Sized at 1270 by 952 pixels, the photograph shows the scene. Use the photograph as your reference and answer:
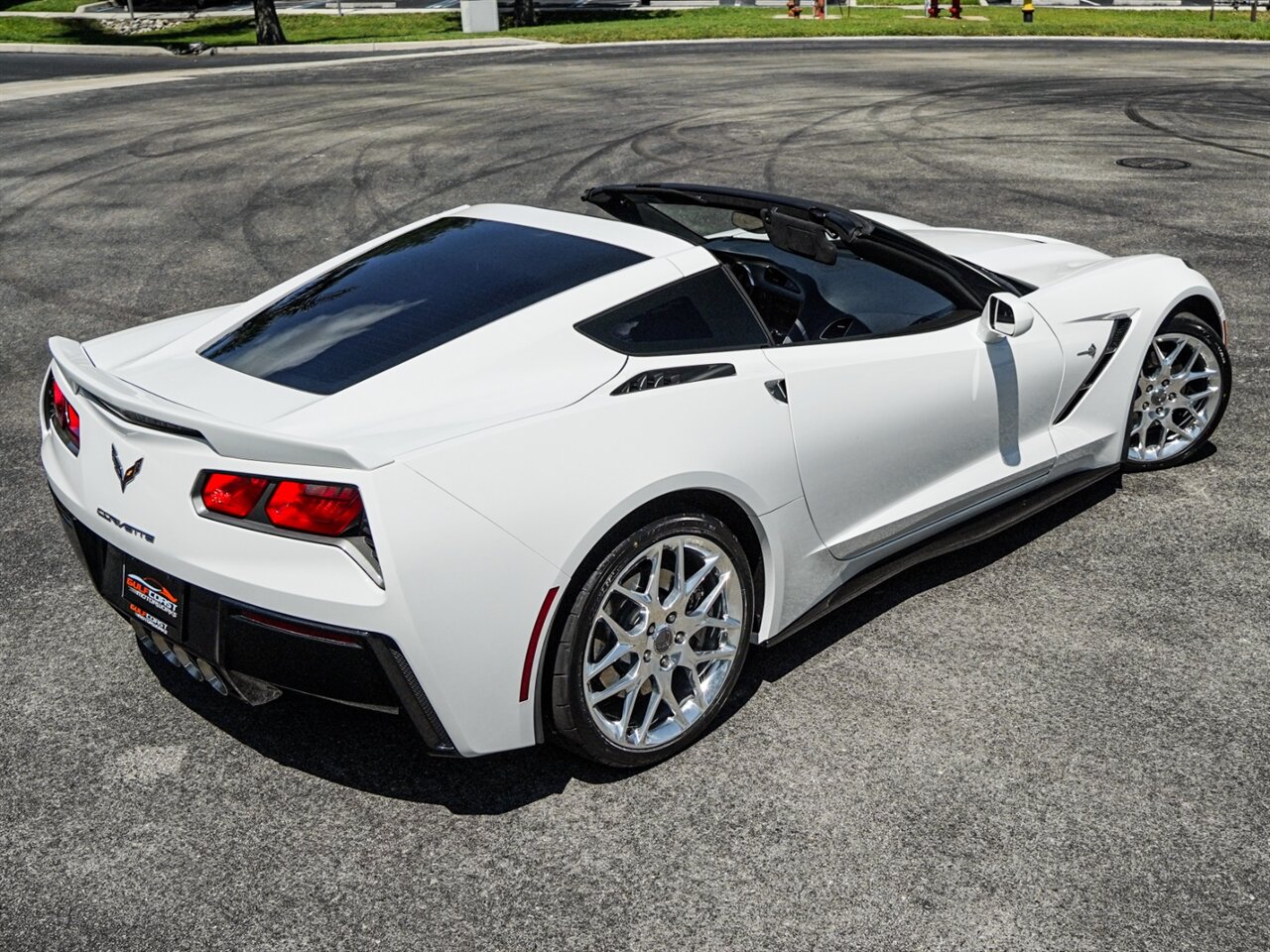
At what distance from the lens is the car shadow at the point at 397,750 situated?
378cm

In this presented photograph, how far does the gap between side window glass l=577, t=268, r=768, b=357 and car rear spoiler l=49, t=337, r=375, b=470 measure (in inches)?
37.5

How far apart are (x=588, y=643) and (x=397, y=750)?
0.81 metres

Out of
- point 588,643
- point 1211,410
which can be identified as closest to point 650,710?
point 588,643

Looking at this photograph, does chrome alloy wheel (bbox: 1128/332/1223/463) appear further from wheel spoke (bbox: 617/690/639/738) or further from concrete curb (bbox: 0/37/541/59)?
concrete curb (bbox: 0/37/541/59)

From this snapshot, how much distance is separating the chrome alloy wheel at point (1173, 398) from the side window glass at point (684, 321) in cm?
232

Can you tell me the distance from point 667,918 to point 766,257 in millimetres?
2686

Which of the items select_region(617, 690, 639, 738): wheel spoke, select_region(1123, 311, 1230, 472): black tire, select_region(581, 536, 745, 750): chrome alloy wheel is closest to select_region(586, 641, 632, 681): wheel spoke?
select_region(581, 536, 745, 750): chrome alloy wheel

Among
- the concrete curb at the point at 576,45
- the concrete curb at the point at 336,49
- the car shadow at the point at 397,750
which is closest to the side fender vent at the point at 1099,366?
the car shadow at the point at 397,750

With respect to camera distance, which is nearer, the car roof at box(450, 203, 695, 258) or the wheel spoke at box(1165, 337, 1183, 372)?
the car roof at box(450, 203, 695, 258)

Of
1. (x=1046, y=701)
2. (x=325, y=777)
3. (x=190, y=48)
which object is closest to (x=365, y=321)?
(x=325, y=777)

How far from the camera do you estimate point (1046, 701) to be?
4145 millimetres

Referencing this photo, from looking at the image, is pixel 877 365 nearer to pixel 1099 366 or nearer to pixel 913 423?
pixel 913 423

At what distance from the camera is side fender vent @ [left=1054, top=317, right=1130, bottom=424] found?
5.14 meters

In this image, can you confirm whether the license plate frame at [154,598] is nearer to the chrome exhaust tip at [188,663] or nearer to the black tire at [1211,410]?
the chrome exhaust tip at [188,663]
